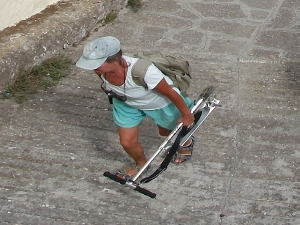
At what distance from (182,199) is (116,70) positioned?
90 cm

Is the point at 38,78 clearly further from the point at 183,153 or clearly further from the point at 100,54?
the point at 100,54

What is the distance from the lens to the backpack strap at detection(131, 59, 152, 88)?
11.3ft

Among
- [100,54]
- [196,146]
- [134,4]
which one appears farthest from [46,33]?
[100,54]

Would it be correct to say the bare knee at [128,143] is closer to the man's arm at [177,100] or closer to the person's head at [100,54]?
the man's arm at [177,100]

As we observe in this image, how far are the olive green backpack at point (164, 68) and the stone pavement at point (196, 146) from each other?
65 cm

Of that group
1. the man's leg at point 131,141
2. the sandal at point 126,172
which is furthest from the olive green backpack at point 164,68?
the sandal at point 126,172

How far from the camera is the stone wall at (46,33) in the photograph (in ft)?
15.9

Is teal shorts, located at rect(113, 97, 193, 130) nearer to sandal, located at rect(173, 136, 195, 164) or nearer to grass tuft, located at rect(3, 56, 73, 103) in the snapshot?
sandal, located at rect(173, 136, 195, 164)

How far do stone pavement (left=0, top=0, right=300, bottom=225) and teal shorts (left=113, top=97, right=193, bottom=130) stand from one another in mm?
399

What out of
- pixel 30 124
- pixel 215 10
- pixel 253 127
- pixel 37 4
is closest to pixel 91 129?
pixel 30 124

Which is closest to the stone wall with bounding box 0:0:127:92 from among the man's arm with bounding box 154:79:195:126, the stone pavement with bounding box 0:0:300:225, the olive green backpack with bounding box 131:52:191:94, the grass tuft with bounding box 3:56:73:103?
the grass tuft with bounding box 3:56:73:103

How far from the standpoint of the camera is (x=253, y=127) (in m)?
4.48

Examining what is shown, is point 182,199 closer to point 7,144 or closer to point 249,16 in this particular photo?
point 7,144

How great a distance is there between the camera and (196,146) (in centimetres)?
427
